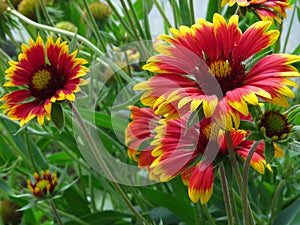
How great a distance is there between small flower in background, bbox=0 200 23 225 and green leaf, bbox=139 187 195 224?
238 mm

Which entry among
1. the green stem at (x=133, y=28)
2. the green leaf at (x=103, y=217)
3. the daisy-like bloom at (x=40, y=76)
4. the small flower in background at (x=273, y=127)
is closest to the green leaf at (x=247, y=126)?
the small flower in background at (x=273, y=127)

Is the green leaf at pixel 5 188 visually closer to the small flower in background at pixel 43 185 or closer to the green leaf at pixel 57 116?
the small flower in background at pixel 43 185

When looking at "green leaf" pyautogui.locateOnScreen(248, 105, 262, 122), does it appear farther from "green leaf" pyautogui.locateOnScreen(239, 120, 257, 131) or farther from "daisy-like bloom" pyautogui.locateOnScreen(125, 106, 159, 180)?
"daisy-like bloom" pyautogui.locateOnScreen(125, 106, 159, 180)

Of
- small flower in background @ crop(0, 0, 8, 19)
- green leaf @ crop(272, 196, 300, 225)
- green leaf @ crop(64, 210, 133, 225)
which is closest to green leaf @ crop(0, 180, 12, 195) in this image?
green leaf @ crop(64, 210, 133, 225)

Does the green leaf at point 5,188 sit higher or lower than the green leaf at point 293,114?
lower

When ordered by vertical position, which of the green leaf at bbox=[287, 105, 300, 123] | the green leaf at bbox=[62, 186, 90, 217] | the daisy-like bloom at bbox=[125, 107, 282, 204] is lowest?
the green leaf at bbox=[62, 186, 90, 217]

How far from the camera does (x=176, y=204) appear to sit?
0.64 meters

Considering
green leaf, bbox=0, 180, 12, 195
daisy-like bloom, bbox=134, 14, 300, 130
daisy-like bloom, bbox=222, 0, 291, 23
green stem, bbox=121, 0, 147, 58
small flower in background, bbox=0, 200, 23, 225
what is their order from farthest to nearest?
small flower in background, bbox=0, 200, 23, 225 < green leaf, bbox=0, 180, 12, 195 < green stem, bbox=121, 0, 147, 58 < daisy-like bloom, bbox=222, 0, 291, 23 < daisy-like bloom, bbox=134, 14, 300, 130

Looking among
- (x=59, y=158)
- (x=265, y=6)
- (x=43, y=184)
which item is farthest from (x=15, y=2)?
(x=265, y=6)

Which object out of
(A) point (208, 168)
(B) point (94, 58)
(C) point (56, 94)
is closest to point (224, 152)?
(A) point (208, 168)

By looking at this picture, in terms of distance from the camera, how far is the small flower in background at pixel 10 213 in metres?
0.78

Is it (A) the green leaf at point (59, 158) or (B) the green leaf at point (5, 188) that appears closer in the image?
Answer: (B) the green leaf at point (5, 188)

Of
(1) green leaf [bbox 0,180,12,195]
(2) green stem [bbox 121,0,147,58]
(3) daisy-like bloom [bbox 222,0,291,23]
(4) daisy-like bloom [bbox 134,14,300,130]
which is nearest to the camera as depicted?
(4) daisy-like bloom [bbox 134,14,300,130]

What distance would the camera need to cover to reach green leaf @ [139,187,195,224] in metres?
0.64
